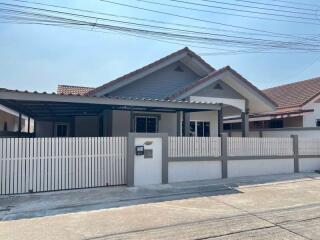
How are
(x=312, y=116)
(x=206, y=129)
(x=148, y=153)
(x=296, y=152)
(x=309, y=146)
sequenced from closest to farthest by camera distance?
(x=148, y=153) < (x=296, y=152) < (x=309, y=146) < (x=206, y=129) < (x=312, y=116)

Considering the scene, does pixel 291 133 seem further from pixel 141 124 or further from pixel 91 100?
pixel 91 100

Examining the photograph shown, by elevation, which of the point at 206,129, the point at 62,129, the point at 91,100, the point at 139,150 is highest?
the point at 91,100

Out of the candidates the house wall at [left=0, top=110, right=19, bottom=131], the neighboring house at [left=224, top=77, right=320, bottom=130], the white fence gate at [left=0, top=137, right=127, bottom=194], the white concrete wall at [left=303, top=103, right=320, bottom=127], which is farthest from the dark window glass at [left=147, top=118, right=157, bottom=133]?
the white concrete wall at [left=303, top=103, right=320, bottom=127]

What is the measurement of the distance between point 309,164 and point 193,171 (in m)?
5.92

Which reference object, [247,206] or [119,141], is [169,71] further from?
[247,206]

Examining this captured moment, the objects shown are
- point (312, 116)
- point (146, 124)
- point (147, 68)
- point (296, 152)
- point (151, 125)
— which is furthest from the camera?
point (312, 116)

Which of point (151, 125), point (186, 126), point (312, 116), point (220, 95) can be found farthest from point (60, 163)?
point (312, 116)

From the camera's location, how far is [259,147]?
12.1 metres

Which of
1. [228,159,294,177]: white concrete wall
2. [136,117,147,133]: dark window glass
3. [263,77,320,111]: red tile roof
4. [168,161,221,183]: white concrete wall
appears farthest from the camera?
[263,77,320,111]: red tile roof

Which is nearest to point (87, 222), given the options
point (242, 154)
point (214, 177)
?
point (214, 177)

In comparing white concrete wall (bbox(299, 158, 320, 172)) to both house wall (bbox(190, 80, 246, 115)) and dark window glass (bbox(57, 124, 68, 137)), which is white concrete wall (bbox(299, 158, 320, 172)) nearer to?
house wall (bbox(190, 80, 246, 115))

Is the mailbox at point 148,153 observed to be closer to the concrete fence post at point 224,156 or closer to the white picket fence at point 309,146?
the concrete fence post at point 224,156

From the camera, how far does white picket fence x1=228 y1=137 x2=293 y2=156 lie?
38.2ft

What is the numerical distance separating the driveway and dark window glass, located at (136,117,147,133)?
5.66m
